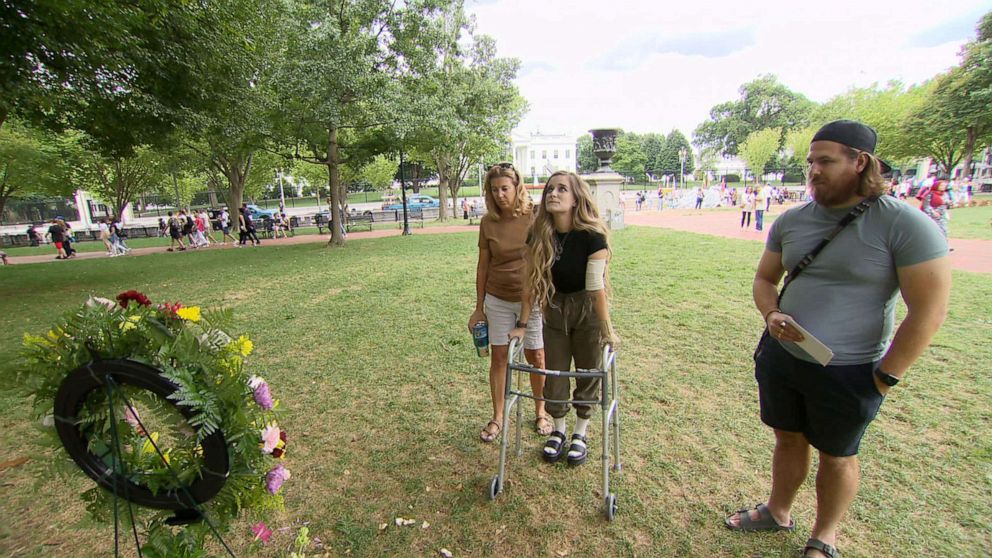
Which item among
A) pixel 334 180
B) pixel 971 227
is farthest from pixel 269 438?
pixel 971 227

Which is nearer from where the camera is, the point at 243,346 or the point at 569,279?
the point at 243,346

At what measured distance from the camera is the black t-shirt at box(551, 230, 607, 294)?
2617 mm

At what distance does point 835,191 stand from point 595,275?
115cm

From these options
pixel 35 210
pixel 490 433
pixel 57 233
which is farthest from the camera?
pixel 35 210

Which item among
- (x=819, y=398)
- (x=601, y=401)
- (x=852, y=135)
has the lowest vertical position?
(x=601, y=401)

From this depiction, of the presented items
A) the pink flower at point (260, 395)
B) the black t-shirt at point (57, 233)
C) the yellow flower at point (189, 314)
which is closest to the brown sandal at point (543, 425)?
the pink flower at point (260, 395)

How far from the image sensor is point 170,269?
1191cm

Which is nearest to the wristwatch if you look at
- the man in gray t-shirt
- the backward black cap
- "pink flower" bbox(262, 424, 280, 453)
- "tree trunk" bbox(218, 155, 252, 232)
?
the man in gray t-shirt

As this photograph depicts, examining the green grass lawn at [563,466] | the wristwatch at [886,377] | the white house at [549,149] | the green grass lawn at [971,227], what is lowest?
the green grass lawn at [563,466]

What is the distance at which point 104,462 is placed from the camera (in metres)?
1.56

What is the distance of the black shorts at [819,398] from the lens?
1.91m

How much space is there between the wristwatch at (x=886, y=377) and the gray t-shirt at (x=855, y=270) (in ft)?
0.20

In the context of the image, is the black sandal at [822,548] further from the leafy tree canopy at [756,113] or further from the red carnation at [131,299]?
the leafy tree canopy at [756,113]

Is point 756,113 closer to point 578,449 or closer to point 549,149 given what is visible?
point 549,149
